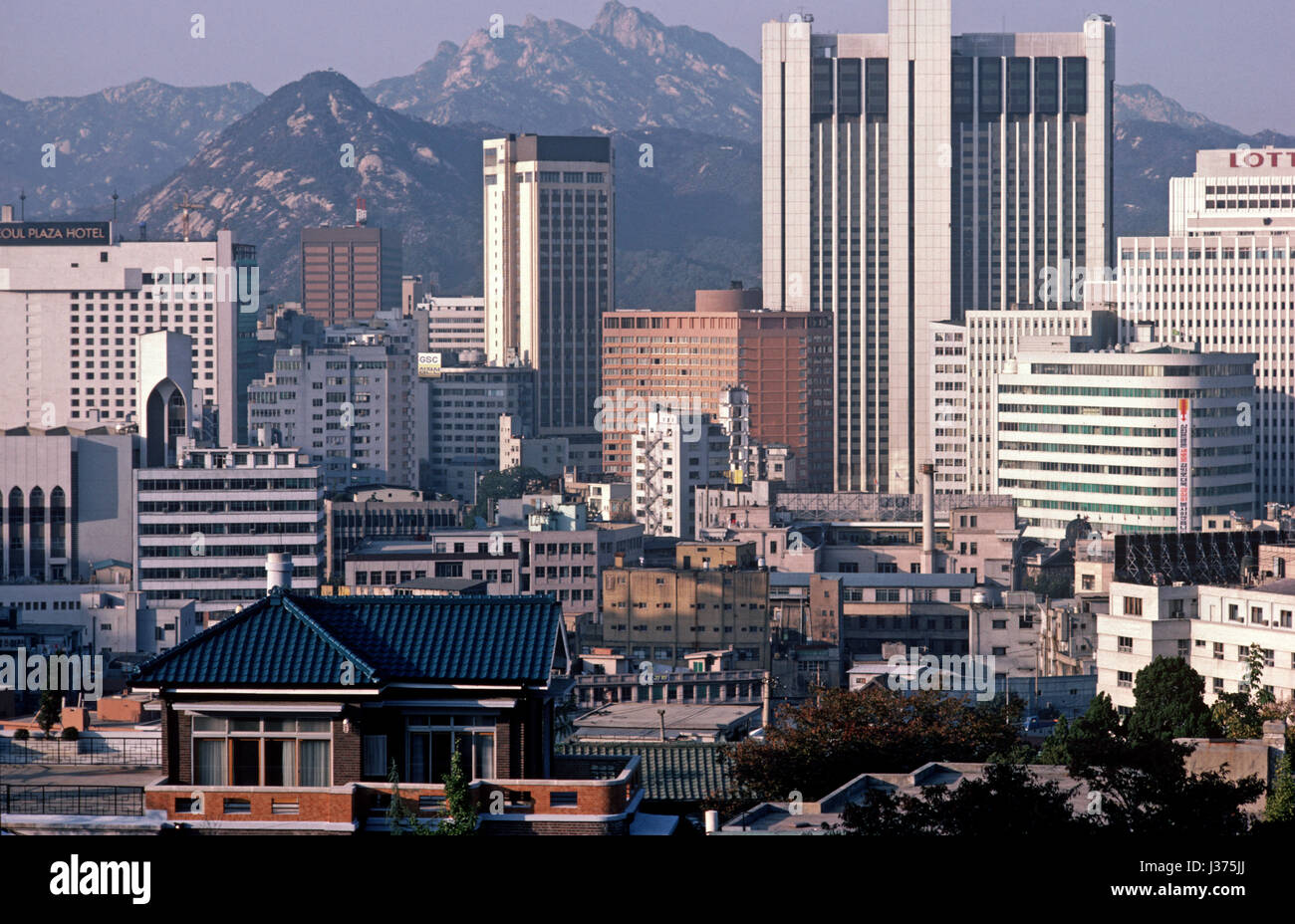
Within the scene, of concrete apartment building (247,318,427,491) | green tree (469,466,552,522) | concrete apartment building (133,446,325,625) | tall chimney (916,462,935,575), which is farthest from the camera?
concrete apartment building (247,318,427,491)

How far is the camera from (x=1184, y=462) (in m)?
135

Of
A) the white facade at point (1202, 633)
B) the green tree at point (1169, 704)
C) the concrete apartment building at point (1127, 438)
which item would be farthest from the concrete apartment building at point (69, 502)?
the green tree at point (1169, 704)

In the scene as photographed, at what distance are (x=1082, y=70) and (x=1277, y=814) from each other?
175889mm

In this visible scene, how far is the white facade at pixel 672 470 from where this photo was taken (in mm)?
150500

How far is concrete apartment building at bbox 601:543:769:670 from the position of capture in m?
102

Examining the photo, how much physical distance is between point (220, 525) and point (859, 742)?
260 feet

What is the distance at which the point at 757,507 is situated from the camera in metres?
135

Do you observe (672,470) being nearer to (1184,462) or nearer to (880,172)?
(1184,462)

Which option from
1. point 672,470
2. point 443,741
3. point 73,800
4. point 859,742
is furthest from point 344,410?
point 443,741

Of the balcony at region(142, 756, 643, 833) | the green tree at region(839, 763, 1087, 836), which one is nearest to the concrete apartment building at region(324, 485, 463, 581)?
the green tree at region(839, 763, 1087, 836)

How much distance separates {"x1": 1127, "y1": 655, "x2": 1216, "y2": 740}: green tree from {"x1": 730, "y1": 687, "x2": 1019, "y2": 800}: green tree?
10.2 ft

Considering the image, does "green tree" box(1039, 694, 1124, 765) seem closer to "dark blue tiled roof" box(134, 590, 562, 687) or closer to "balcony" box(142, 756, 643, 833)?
"dark blue tiled roof" box(134, 590, 562, 687)

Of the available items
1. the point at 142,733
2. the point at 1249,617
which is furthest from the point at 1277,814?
the point at 1249,617

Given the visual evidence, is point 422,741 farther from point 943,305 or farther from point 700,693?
point 943,305
